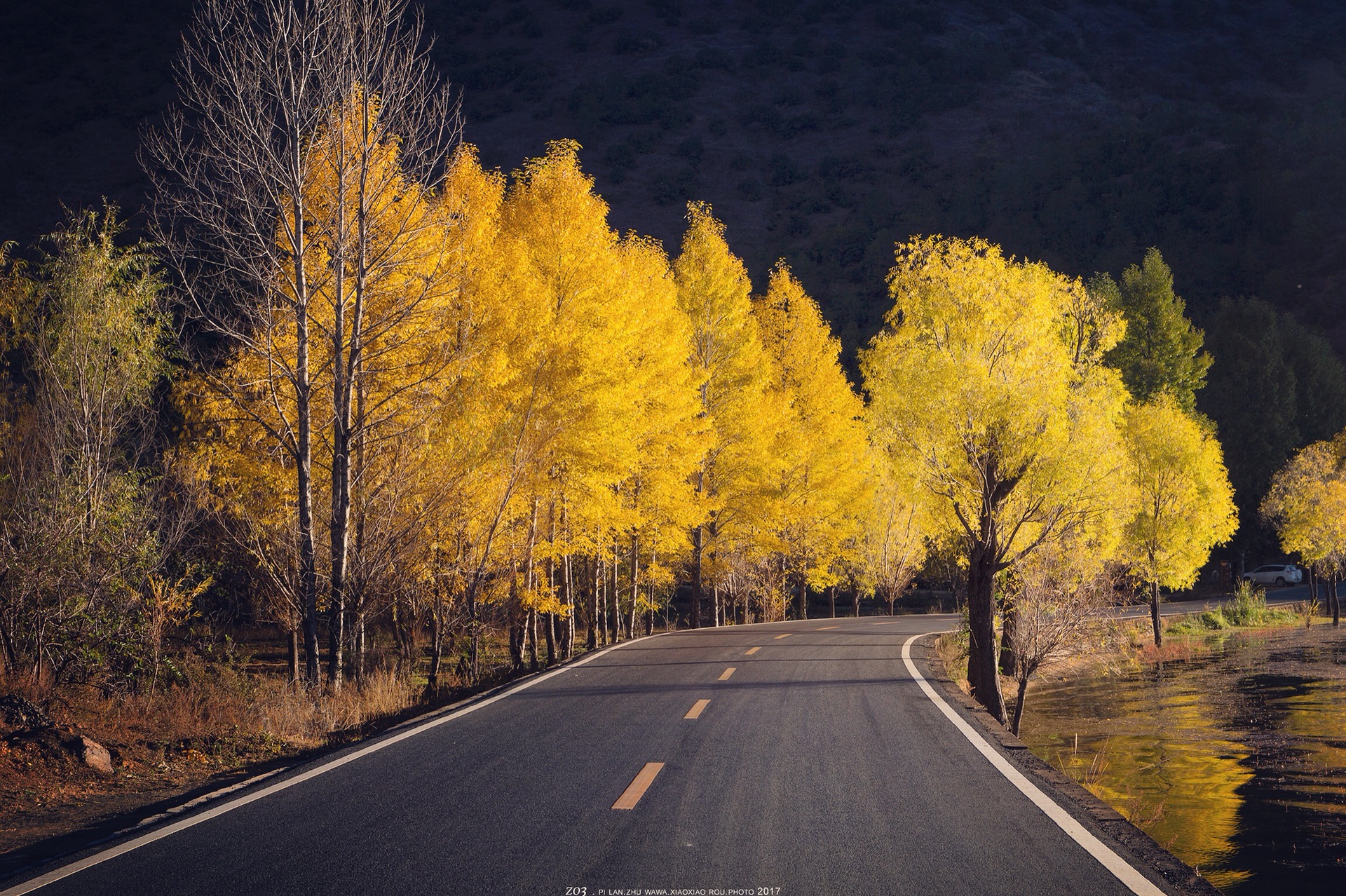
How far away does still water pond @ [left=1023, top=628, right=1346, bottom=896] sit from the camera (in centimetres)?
951

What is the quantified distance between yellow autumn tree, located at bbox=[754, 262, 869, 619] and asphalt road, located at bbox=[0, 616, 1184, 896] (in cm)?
2460

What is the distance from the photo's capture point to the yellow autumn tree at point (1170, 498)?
37375mm

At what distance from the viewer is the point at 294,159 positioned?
14.9 m

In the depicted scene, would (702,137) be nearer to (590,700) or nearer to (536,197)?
(536,197)

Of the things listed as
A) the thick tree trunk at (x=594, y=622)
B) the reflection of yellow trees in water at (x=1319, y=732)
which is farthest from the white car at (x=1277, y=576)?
the thick tree trunk at (x=594, y=622)

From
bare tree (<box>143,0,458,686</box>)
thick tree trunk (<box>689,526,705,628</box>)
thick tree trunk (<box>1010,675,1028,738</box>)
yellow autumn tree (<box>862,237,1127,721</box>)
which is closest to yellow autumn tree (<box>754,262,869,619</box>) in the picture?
thick tree trunk (<box>689,526,705,628</box>)

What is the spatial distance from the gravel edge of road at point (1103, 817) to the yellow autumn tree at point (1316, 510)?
40887mm

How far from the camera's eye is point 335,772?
798 cm

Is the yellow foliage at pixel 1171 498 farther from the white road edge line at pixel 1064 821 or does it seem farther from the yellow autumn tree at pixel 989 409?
the white road edge line at pixel 1064 821

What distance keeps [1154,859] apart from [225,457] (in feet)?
54.7

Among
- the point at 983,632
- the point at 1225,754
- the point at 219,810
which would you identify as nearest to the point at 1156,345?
the point at 983,632

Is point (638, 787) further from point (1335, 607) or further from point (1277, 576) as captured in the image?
point (1277, 576)

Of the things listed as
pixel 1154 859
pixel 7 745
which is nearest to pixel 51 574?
pixel 7 745

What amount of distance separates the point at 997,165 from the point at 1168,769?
131 m
